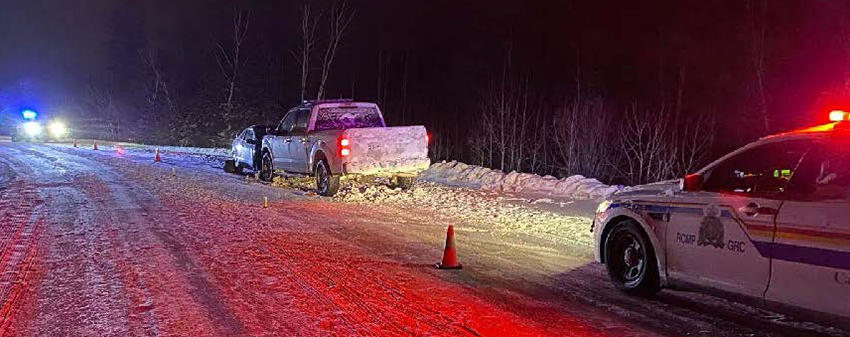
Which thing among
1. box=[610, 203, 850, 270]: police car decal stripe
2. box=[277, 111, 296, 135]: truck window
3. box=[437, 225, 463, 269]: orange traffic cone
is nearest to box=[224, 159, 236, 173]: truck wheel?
box=[277, 111, 296, 135]: truck window

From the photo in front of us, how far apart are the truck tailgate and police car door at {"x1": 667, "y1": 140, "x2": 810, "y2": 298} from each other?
358 inches

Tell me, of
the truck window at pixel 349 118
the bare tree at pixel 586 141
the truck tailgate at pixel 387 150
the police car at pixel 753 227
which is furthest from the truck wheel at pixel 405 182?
A: the bare tree at pixel 586 141

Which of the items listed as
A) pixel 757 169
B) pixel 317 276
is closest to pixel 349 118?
pixel 317 276

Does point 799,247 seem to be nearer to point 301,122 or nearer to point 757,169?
point 757,169

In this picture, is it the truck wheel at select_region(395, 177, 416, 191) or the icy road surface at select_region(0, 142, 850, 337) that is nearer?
the icy road surface at select_region(0, 142, 850, 337)

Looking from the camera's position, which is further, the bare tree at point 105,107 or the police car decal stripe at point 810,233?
the bare tree at point 105,107

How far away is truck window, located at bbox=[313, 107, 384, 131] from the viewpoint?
16.0 m

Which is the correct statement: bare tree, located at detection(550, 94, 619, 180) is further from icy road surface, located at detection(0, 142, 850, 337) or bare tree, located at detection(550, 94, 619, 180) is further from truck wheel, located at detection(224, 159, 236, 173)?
icy road surface, located at detection(0, 142, 850, 337)

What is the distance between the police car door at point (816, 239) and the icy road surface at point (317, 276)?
648 millimetres

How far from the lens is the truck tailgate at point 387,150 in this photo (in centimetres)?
1435

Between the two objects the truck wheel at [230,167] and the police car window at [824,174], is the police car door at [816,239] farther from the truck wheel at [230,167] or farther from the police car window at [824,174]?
the truck wheel at [230,167]

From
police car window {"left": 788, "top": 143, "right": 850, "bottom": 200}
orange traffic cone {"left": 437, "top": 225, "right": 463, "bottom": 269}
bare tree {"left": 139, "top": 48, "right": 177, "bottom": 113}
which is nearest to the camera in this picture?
police car window {"left": 788, "top": 143, "right": 850, "bottom": 200}

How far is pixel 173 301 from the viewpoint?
19.7 feet

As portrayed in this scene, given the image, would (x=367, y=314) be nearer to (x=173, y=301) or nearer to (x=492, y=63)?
(x=173, y=301)
